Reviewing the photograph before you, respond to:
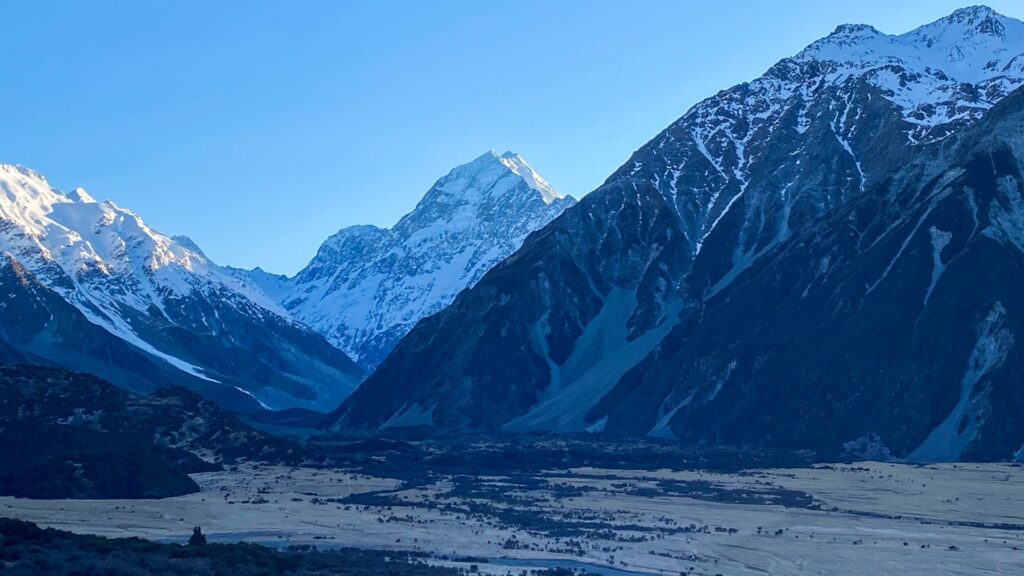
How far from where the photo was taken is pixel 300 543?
96.4m

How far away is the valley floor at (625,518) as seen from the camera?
3656 inches

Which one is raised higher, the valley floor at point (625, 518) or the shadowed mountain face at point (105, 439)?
the shadowed mountain face at point (105, 439)

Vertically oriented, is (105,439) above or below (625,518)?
above

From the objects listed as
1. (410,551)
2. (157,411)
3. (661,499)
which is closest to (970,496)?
(661,499)

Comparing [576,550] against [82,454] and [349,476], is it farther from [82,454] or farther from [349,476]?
[349,476]

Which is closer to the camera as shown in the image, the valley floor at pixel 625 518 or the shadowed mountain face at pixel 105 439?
the valley floor at pixel 625 518

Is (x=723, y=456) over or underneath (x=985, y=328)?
underneath

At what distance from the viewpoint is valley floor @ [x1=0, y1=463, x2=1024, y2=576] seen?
305ft

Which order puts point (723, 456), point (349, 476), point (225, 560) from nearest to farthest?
point (225, 560)
point (349, 476)
point (723, 456)

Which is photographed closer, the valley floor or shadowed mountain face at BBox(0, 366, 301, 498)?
the valley floor

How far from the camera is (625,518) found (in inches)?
4658

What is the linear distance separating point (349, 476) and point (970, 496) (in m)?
68.1

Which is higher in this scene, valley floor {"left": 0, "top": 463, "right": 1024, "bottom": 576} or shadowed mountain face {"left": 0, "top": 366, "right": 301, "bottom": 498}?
shadowed mountain face {"left": 0, "top": 366, "right": 301, "bottom": 498}

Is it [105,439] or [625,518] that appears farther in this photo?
[105,439]
